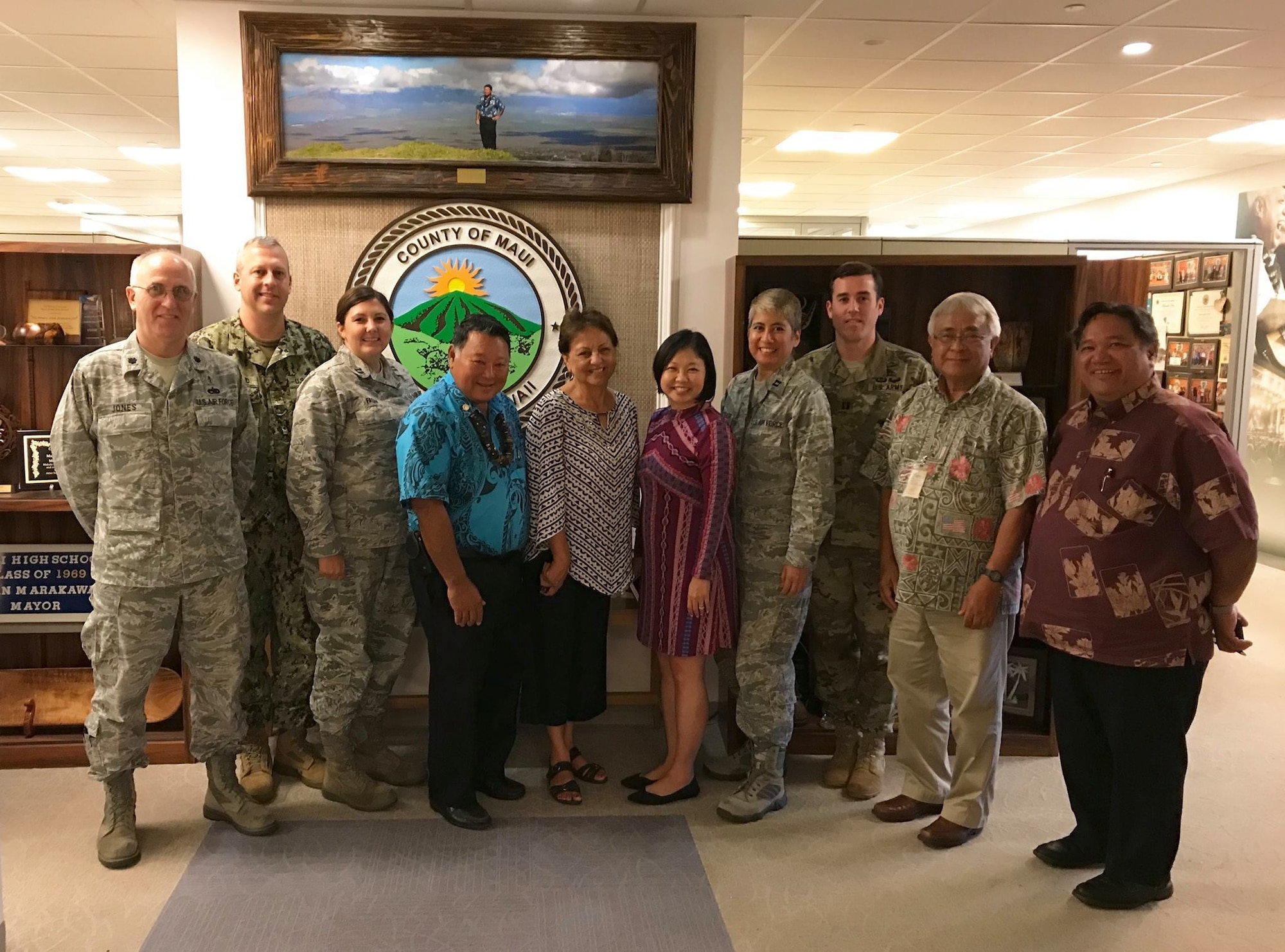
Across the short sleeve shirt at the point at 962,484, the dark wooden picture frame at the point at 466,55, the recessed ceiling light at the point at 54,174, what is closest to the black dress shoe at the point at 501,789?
the short sleeve shirt at the point at 962,484

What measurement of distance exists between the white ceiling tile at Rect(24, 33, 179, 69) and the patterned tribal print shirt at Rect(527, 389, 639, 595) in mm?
2821

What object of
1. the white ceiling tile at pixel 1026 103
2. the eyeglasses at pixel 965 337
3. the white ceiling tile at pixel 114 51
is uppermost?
the white ceiling tile at pixel 1026 103

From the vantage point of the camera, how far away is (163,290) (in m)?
2.74

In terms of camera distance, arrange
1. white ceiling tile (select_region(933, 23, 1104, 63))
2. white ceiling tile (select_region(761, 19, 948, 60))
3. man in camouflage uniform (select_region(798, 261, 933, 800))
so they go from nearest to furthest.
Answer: man in camouflage uniform (select_region(798, 261, 933, 800)) < white ceiling tile (select_region(761, 19, 948, 60)) < white ceiling tile (select_region(933, 23, 1104, 63))

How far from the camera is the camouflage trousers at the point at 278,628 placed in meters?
3.16

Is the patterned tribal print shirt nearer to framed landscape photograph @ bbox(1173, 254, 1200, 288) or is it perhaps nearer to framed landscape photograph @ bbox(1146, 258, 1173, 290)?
framed landscape photograph @ bbox(1173, 254, 1200, 288)

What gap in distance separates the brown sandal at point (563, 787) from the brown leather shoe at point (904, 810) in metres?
1.00

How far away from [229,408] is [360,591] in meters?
0.69

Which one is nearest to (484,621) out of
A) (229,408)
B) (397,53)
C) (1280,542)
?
(229,408)

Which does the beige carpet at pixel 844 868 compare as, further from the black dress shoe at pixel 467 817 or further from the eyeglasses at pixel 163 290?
the eyeglasses at pixel 163 290

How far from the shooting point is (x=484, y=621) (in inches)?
117

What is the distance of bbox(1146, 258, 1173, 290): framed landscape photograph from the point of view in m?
7.36

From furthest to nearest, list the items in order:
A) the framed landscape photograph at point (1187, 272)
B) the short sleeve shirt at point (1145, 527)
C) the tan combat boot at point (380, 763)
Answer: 1. the framed landscape photograph at point (1187, 272)
2. the tan combat boot at point (380, 763)
3. the short sleeve shirt at point (1145, 527)

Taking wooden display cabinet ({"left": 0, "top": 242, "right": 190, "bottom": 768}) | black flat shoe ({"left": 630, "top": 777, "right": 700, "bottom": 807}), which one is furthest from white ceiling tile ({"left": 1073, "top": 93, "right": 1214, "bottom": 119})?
wooden display cabinet ({"left": 0, "top": 242, "right": 190, "bottom": 768})
